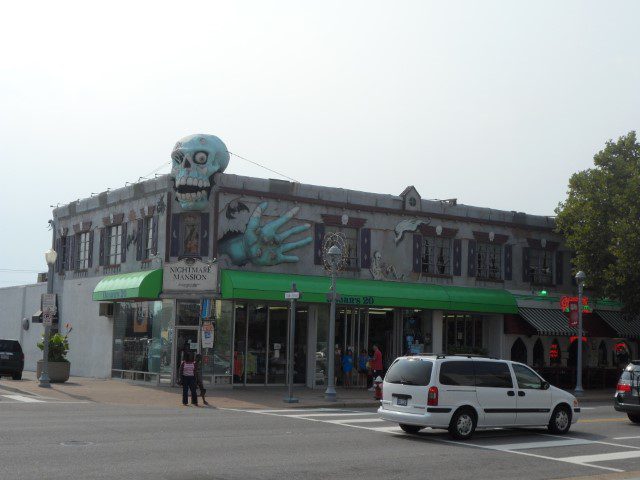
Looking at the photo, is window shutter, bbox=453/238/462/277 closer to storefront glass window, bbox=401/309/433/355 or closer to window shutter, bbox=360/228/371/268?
storefront glass window, bbox=401/309/433/355

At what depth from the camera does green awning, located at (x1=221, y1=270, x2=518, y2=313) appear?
30.7 metres

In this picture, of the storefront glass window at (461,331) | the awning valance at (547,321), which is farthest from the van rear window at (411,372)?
the awning valance at (547,321)

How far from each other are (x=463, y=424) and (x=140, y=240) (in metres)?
19.4

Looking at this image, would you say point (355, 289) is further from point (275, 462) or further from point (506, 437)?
point (275, 462)

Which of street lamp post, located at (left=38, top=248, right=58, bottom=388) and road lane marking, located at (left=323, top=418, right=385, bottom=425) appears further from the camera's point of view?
street lamp post, located at (left=38, top=248, right=58, bottom=388)

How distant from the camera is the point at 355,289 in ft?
109

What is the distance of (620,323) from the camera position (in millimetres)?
40969

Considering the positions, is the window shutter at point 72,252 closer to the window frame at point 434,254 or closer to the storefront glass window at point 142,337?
the storefront glass window at point 142,337

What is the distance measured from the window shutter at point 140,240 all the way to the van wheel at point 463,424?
18.9 metres

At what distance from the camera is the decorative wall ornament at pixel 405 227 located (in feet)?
117

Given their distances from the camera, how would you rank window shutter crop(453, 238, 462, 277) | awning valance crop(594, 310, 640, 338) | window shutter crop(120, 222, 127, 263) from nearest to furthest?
window shutter crop(120, 222, 127, 263)
window shutter crop(453, 238, 462, 277)
awning valance crop(594, 310, 640, 338)

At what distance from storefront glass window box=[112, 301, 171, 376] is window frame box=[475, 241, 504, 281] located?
13851 mm

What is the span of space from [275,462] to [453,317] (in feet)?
80.7

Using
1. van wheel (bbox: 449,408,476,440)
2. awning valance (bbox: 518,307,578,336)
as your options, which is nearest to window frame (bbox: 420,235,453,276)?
awning valance (bbox: 518,307,578,336)
